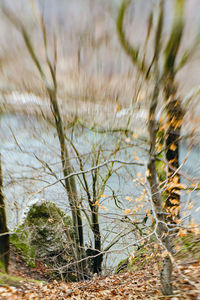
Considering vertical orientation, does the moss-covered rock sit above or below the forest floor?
above

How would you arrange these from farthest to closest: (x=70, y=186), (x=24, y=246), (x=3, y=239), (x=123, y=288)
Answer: (x=70, y=186)
(x=24, y=246)
(x=3, y=239)
(x=123, y=288)

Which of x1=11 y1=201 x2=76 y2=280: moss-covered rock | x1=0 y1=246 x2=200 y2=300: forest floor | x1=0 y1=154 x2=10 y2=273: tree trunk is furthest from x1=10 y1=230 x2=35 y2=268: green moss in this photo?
x1=0 y1=154 x2=10 y2=273: tree trunk

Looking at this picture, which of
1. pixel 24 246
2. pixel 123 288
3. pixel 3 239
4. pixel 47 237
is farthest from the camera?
pixel 47 237

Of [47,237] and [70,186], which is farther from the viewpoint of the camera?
[47,237]

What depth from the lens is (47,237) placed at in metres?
5.61

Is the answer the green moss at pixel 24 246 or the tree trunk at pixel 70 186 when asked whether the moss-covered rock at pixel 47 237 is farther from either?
the tree trunk at pixel 70 186

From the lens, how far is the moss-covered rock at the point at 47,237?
530 centimetres

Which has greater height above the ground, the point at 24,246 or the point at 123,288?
the point at 24,246

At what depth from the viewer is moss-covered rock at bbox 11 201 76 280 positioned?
5305mm

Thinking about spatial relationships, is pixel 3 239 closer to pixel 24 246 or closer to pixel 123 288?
pixel 24 246

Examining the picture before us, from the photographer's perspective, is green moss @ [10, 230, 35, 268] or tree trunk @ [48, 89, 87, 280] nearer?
tree trunk @ [48, 89, 87, 280]

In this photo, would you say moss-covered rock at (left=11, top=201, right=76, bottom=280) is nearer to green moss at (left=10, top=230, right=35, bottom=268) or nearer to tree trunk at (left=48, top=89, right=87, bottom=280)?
green moss at (left=10, top=230, right=35, bottom=268)

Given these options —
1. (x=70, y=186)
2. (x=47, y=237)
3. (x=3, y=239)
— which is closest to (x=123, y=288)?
(x=3, y=239)

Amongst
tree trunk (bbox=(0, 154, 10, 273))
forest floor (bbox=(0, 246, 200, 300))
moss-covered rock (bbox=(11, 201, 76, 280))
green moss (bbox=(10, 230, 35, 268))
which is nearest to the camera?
forest floor (bbox=(0, 246, 200, 300))
